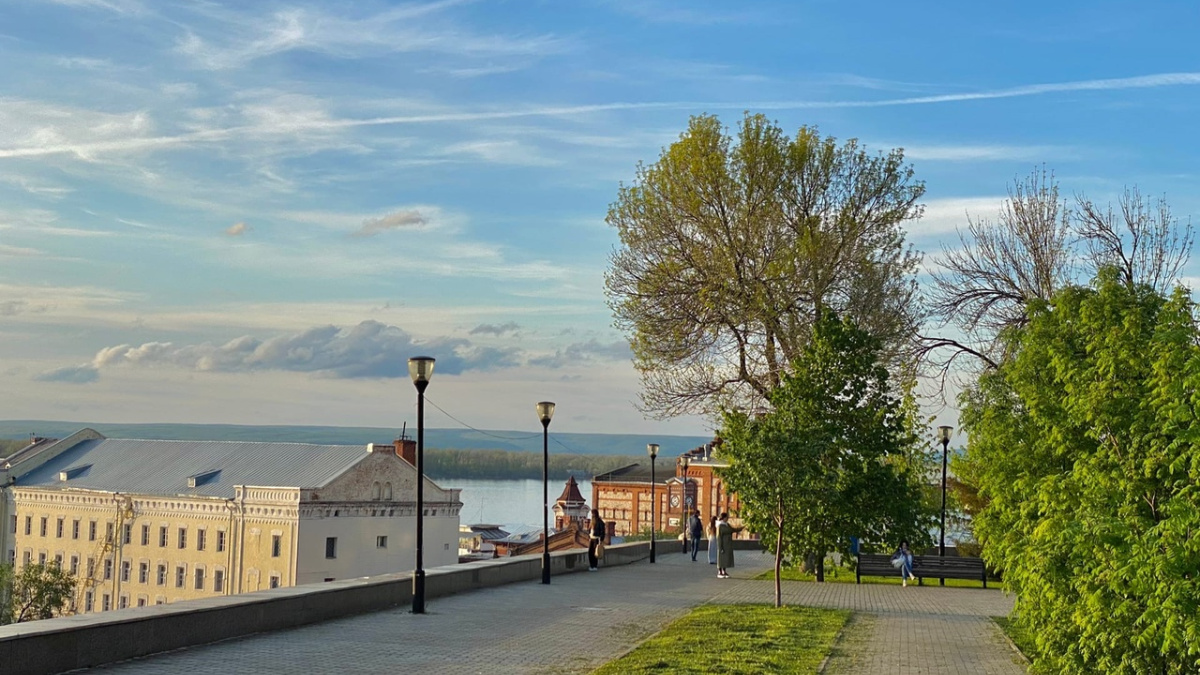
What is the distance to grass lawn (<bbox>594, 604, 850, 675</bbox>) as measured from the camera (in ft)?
43.6

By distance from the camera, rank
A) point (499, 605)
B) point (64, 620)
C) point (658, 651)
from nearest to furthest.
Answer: point (64, 620)
point (658, 651)
point (499, 605)

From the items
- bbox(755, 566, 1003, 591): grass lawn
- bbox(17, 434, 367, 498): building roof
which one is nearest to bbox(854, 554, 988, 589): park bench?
bbox(755, 566, 1003, 591): grass lawn

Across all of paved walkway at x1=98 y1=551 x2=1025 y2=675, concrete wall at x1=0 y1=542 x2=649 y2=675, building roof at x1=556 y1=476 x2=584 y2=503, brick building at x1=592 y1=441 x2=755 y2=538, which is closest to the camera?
concrete wall at x1=0 y1=542 x2=649 y2=675

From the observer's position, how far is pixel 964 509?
32281mm

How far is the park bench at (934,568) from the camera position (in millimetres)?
27891

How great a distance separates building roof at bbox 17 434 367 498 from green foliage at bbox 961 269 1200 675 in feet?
192

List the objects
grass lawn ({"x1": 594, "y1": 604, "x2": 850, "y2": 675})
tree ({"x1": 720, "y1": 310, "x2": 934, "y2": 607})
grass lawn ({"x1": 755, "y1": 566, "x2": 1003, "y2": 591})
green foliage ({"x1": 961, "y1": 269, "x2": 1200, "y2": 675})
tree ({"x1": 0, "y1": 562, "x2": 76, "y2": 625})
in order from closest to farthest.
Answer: green foliage ({"x1": 961, "y1": 269, "x2": 1200, "y2": 675}) < grass lawn ({"x1": 594, "y1": 604, "x2": 850, "y2": 675}) < tree ({"x1": 720, "y1": 310, "x2": 934, "y2": 607}) < grass lawn ({"x1": 755, "y1": 566, "x2": 1003, "y2": 591}) < tree ({"x1": 0, "y1": 562, "x2": 76, "y2": 625})

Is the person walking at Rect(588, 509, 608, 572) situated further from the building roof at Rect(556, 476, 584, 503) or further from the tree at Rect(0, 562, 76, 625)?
the building roof at Rect(556, 476, 584, 503)

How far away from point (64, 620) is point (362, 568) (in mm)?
58920

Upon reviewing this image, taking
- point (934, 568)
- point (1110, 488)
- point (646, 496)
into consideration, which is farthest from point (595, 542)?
point (646, 496)

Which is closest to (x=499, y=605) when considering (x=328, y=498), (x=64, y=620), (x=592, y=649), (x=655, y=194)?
(x=592, y=649)

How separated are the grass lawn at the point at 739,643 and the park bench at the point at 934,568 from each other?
8.56m

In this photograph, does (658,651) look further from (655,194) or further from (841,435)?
(655,194)

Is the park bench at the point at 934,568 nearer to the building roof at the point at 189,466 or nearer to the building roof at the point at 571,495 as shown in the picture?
the building roof at the point at 189,466
